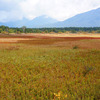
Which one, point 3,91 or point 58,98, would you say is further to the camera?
point 3,91

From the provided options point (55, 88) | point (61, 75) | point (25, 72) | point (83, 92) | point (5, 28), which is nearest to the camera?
point (83, 92)

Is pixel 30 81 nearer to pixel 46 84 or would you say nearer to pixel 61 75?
pixel 46 84

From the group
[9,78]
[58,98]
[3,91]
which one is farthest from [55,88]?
[9,78]

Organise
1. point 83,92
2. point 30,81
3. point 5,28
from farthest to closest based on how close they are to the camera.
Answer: point 5,28
point 30,81
point 83,92

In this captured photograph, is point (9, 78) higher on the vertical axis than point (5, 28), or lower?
lower

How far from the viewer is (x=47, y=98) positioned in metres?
Answer: 5.24

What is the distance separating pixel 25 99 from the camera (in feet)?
17.3

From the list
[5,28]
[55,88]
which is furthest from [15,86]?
[5,28]

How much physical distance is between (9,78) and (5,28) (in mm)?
96378

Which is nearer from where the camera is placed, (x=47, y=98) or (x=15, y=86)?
(x=47, y=98)

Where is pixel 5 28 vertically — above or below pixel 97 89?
above

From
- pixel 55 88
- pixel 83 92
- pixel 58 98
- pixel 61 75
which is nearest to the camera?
pixel 58 98

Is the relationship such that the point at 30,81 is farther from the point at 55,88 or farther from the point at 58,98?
the point at 58,98

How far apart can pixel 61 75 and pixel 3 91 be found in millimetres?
3658
